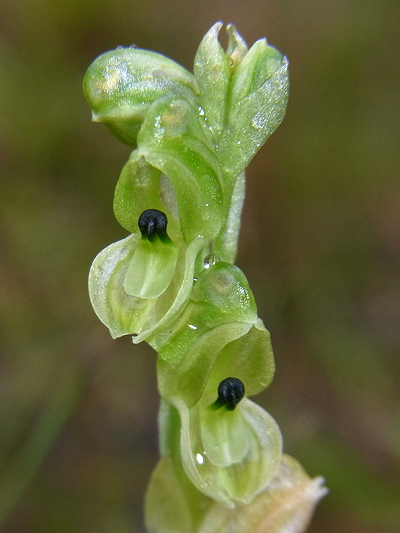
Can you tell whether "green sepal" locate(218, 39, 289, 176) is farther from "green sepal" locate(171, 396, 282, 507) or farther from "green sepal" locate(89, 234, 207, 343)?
"green sepal" locate(171, 396, 282, 507)

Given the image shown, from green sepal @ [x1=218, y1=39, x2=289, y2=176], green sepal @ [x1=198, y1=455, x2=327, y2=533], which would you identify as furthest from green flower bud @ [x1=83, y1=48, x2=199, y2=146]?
green sepal @ [x1=198, y1=455, x2=327, y2=533]

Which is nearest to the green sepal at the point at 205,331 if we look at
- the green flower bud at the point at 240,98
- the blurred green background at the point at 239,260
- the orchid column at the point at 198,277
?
the orchid column at the point at 198,277

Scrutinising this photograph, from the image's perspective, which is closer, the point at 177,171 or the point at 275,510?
the point at 177,171

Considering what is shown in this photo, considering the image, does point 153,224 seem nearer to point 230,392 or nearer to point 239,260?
point 230,392

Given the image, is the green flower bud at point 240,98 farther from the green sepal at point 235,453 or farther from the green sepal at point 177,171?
the green sepal at point 235,453

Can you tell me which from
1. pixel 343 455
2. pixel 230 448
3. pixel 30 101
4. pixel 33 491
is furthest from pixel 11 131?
pixel 230 448

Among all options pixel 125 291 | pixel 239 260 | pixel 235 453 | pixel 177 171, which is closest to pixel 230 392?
pixel 235 453

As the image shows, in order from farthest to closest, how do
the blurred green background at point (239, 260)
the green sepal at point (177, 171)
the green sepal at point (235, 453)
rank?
1. the blurred green background at point (239, 260)
2. the green sepal at point (235, 453)
3. the green sepal at point (177, 171)
